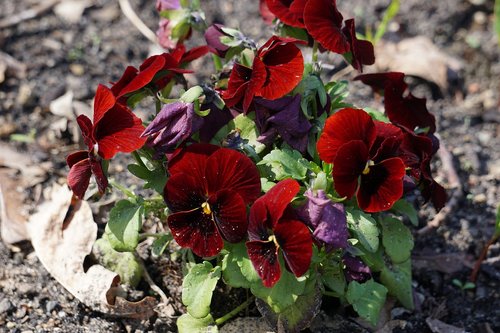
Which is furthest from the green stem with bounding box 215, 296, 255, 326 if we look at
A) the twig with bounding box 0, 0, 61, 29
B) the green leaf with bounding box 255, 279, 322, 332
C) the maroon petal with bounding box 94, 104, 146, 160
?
the twig with bounding box 0, 0, 61, 29

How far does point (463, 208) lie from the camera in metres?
3.45

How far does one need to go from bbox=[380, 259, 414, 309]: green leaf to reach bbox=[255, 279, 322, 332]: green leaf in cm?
40

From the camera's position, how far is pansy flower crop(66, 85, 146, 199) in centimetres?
225

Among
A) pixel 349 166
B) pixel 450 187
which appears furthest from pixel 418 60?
pixel 349 166

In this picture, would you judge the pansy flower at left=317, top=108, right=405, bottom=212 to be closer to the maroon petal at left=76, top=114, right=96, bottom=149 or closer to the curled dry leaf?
the maroon petal at left=76, top=114, right=96, bottom=149

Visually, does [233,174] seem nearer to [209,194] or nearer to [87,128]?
[209,194]

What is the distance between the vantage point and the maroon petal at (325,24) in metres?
2.40

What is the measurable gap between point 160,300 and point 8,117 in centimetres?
144

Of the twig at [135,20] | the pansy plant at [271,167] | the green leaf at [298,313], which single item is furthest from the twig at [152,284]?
the twig at [135,20]

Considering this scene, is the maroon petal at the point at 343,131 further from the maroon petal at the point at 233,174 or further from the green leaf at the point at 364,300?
the green leaf at the point at 364,300

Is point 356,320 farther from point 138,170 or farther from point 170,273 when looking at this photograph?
point 138,170

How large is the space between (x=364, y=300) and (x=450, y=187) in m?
1.16

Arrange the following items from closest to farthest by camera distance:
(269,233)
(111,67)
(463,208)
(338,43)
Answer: (269,233) → (338,43) → (463,208) → (111,67)

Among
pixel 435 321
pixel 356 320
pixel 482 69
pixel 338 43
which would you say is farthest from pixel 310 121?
pixel 482 69
